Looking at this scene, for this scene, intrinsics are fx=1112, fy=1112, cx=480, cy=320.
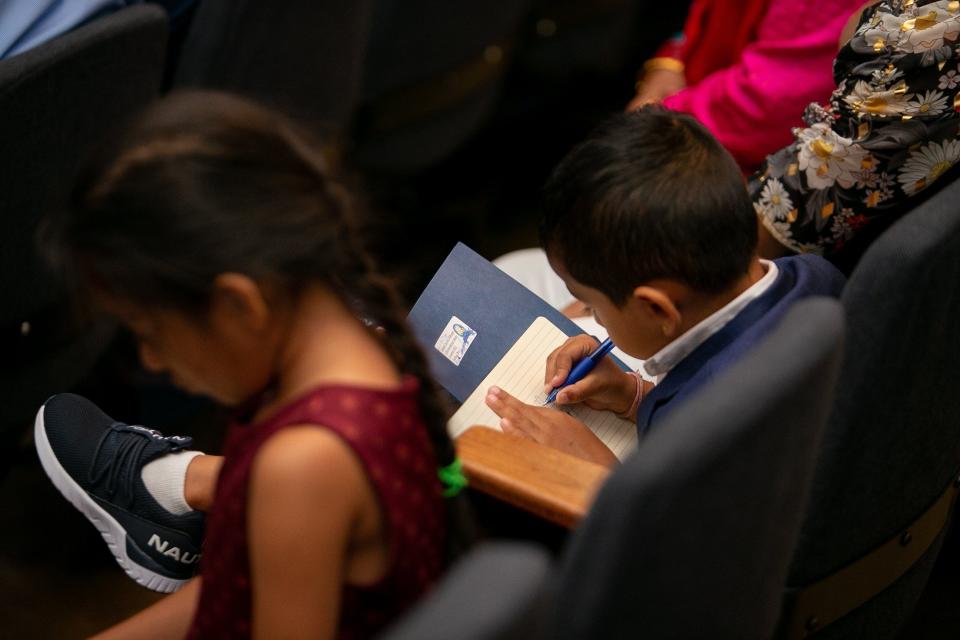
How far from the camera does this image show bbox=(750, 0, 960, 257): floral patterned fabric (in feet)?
3.76

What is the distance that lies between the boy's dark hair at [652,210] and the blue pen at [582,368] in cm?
8

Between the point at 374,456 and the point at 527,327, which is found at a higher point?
the point at 374,456

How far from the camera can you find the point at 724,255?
3.50 feet

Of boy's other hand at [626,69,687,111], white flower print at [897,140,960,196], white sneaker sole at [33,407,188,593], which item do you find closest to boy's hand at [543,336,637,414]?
white flower print at [897,140,960,196]

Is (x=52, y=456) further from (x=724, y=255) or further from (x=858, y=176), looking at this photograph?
(x=858, y=176)

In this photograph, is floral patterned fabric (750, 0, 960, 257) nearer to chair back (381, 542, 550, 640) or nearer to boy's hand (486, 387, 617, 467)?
boy's hand (486, 387, 617, 467)

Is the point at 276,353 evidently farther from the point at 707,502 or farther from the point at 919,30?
the point at 919,30

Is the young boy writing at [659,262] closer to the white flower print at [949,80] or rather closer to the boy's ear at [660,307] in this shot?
the boy's ear at [660,307]

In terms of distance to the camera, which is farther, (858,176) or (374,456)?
(858,176)

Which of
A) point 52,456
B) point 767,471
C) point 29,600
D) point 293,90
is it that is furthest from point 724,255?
point 29,600

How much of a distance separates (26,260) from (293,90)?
544 millimetres

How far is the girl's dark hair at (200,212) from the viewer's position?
756mm

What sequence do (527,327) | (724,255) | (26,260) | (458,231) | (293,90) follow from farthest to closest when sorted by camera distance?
(458,231) < (293,90) < (26,260) < (527,327) < (724,255)

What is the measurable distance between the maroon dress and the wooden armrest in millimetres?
81
